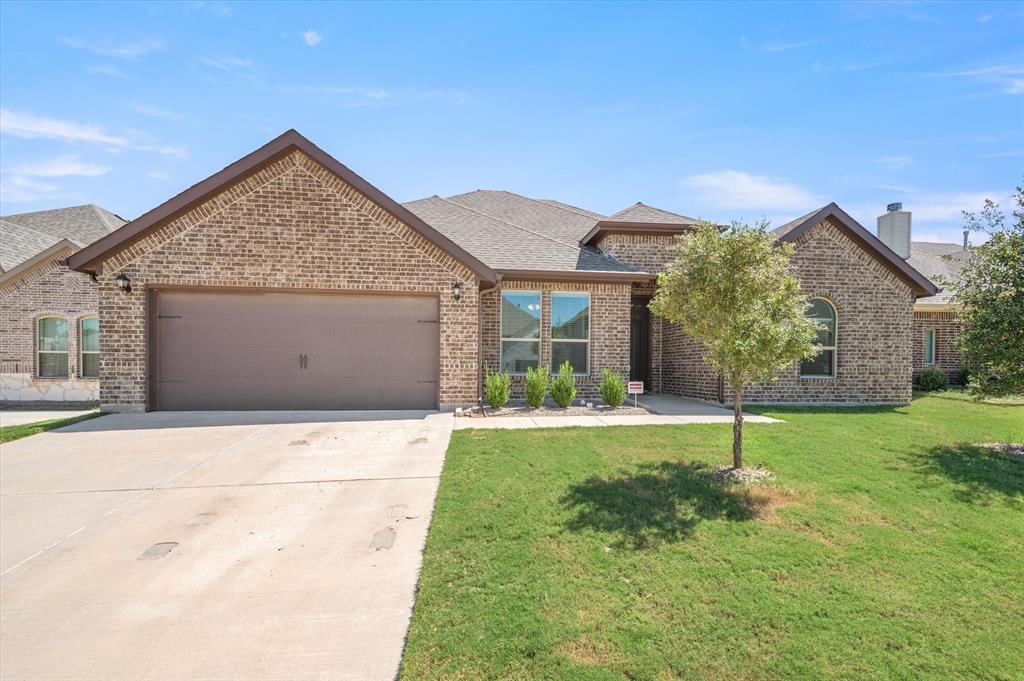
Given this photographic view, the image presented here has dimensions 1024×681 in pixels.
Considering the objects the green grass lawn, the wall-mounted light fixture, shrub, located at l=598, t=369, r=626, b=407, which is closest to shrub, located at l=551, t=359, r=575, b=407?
shrub, located at l=598, t=369, r=626, b=407

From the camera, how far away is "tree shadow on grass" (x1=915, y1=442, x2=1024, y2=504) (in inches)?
225

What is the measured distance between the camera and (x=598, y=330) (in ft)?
40.3

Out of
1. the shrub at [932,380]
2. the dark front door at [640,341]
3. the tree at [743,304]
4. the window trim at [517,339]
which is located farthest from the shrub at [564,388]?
the shrub at [932,380]

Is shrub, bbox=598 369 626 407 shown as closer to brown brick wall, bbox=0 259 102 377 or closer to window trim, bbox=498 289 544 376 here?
window trim, bbox=498 289 544 376

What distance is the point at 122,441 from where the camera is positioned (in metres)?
7.84

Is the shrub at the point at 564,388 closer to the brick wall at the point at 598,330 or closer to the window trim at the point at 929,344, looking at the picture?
the brick wall at the point at 598,330

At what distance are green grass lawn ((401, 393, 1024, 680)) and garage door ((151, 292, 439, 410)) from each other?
16.0ft

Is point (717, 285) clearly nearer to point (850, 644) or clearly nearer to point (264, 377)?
point (850, 644)

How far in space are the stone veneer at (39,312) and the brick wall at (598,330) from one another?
12848 mm

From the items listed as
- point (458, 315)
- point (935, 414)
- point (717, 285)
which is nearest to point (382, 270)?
point (458, 315)

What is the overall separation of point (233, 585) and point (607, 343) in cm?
998

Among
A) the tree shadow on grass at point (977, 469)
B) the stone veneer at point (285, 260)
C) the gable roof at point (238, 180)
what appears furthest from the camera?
the stone veneer at point (285, 260)

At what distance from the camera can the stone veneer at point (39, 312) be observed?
14555 millimetres

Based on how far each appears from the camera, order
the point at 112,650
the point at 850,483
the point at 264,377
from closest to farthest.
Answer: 1. the point at 112,650
2. the point at 850,483
3. the point at 264,377
